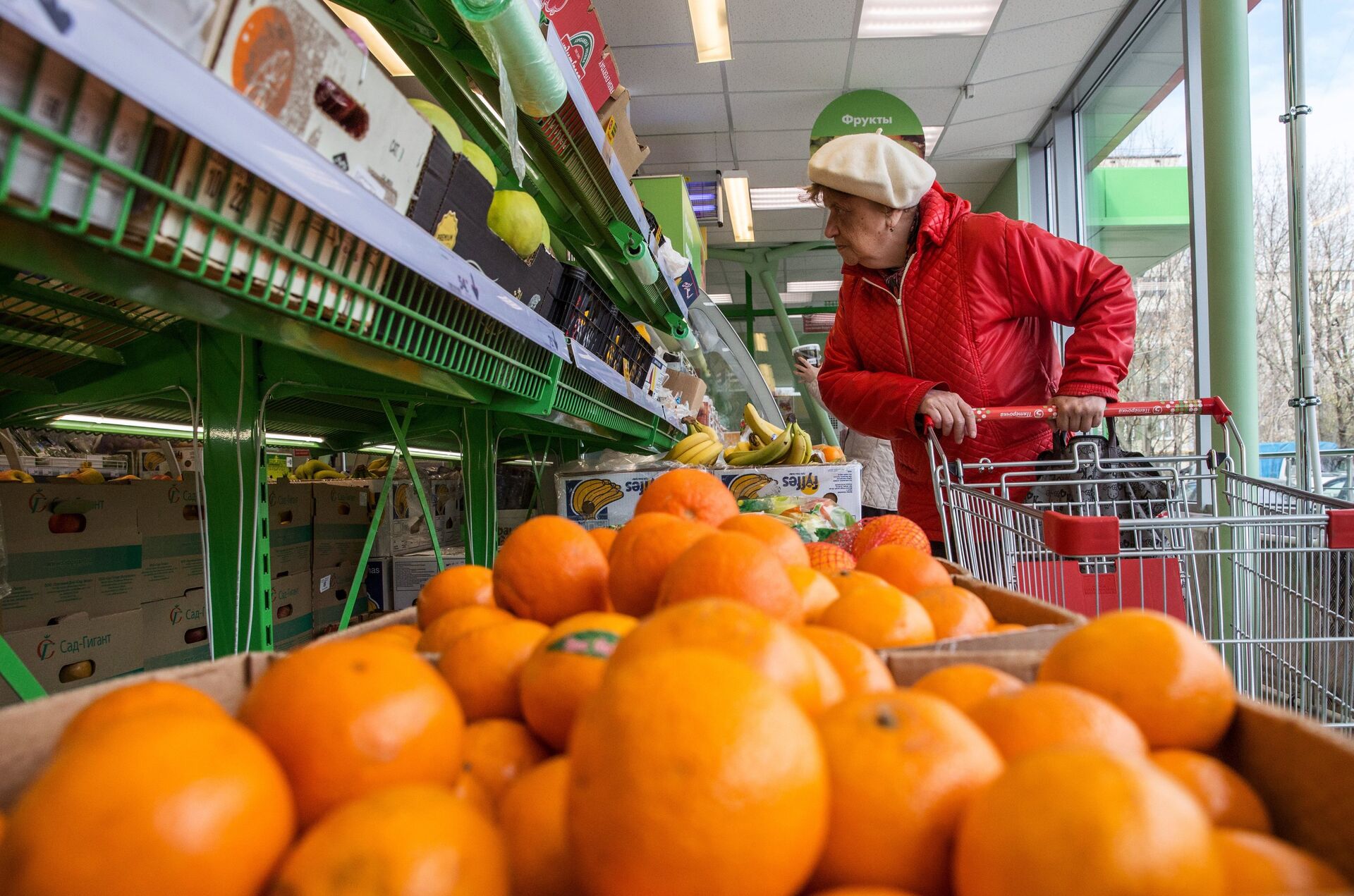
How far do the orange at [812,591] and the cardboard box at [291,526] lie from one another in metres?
2.35

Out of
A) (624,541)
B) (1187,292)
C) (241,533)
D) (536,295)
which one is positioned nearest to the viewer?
(624,541)

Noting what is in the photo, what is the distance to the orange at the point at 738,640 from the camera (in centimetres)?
50

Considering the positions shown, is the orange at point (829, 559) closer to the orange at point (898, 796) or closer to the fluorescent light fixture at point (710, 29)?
the orange at point (898, 796)

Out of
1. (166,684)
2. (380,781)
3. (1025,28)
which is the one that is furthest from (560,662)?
(1025,28)

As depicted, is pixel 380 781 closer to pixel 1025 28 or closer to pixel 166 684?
pixel 166 684

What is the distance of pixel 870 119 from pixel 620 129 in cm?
256

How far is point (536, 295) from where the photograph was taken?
1829 mm

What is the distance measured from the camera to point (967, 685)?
1.93 ft

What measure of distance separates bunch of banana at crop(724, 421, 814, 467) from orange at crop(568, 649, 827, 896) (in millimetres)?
2654

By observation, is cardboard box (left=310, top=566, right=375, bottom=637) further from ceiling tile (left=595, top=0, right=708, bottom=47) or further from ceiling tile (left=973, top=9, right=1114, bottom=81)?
ceiling tile (left=973, top=9, right=1114, bottom=81)

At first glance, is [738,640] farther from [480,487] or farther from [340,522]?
[340,522]

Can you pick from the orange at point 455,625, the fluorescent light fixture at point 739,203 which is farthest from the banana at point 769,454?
the fluorescent light fixture at point 739,203

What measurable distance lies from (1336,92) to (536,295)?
320 cm

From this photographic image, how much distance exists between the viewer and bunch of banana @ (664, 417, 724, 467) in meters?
3.45
